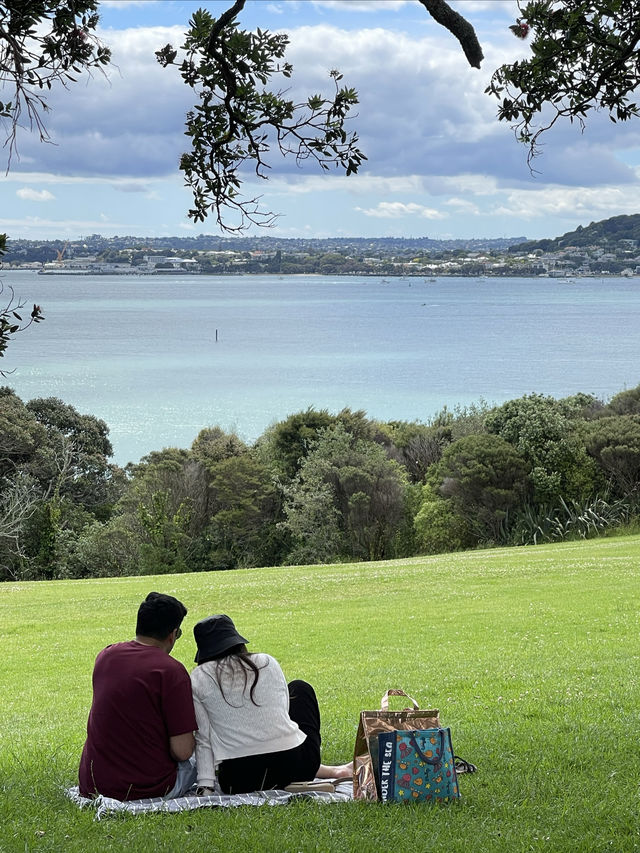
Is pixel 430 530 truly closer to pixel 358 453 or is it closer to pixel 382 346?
pixel 358 453

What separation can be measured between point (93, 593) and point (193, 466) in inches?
755

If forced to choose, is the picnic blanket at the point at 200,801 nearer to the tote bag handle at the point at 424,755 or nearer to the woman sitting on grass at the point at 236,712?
the woman sitting on grass at the point at 236,712

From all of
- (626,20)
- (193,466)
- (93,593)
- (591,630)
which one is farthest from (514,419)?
(626,20)

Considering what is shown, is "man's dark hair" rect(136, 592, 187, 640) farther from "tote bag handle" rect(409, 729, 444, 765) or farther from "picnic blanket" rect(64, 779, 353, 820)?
"tote bag handle" rect(409, 729, 444, 765)

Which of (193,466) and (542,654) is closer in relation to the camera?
(542,654)

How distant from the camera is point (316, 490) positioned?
1463 inches

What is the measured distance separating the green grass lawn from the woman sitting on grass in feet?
1.01

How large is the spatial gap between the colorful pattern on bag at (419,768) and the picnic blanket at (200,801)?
37cm

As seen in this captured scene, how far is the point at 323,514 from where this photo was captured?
3691cm

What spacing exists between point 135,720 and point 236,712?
632mm

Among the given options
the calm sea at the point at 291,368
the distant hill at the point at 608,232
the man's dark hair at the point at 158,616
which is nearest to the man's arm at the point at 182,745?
the man's dark hair at the point at 158,616

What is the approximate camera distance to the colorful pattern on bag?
214 inches

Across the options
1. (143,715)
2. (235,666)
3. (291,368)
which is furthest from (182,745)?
(291,368)

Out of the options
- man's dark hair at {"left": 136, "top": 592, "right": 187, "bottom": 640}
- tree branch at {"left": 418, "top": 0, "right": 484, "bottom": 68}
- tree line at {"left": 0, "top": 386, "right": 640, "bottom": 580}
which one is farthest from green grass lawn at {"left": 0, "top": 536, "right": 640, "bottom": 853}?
tree line at {"left": 0, "top": 386, "right": 640, "bottom": 580}
